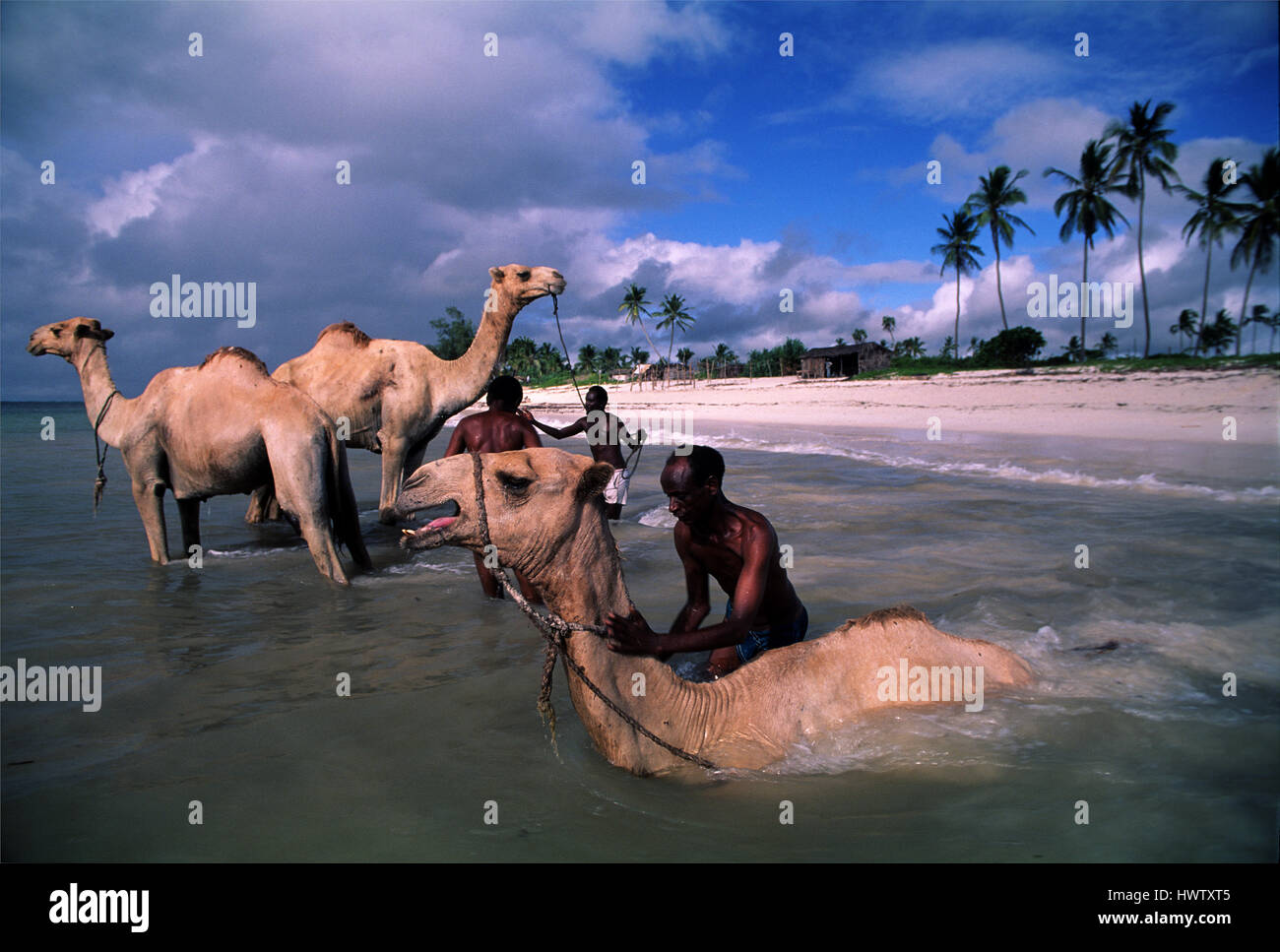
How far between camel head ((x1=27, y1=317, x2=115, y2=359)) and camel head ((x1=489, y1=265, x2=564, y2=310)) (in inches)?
165

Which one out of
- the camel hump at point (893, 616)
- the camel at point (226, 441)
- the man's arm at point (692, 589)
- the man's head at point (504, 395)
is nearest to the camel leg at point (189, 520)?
the camel at point (226, 441)

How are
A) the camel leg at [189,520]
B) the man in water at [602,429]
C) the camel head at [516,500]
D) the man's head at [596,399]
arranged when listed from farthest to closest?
the man's head at [596,399] < the man in water at [602,429] < the camel leg at [189,520] < the camel head at [516,500]

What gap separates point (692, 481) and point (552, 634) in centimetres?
92

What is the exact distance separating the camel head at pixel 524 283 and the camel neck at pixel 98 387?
403cm

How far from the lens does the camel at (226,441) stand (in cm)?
681

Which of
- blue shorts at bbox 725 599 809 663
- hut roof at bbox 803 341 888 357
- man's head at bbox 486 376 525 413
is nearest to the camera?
blue shorts at bbox 725 599 809 663

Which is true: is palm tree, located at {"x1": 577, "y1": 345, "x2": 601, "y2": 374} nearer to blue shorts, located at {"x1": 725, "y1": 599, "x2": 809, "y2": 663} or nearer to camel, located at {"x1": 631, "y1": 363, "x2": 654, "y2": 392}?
camel, located at {"x1": 631, "y1": 363, "x2": 654, "y2": 392}

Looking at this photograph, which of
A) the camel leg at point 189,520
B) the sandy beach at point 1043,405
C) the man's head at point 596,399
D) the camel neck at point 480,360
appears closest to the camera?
the camel leg at point 189,520

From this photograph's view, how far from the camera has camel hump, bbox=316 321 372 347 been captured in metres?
9.30

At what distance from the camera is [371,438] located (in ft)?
30.2

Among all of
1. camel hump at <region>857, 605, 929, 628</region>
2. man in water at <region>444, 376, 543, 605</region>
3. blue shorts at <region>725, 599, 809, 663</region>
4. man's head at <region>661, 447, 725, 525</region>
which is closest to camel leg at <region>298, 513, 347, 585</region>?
man in water at <region>444, 376, 543, 605</region>

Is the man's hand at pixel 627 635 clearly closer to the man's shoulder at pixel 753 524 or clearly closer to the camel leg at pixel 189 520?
the man's shoulder at pixel 753 524

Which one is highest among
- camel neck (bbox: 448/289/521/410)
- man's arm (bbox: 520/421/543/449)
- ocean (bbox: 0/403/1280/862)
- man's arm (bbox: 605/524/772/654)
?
camel neck (bbox: 448/289/521/410)
